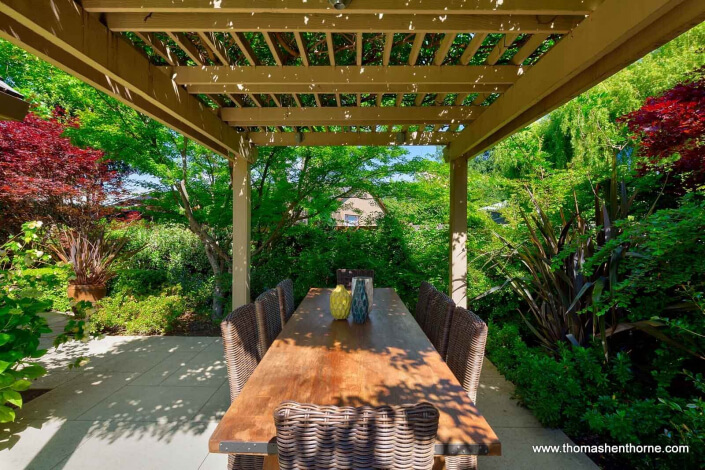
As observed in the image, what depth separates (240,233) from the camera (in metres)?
3.89

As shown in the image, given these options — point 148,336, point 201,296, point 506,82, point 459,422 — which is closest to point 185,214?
point 201,296

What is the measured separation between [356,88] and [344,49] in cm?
28

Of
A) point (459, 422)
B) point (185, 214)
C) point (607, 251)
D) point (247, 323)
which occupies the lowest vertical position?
point (459, 422)

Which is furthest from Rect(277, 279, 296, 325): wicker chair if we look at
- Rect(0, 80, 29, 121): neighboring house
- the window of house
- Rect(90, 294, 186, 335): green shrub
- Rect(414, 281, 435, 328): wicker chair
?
the window of house

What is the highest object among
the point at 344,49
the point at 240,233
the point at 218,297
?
the point at 344,49

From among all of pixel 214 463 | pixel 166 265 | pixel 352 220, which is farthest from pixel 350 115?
pixel 166 265

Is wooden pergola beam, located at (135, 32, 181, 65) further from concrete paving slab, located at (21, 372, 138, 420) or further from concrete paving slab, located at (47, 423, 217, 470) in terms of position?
concrete paving slab, located at (21, 372, 138, 420)

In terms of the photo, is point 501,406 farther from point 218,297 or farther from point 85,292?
point 85,292

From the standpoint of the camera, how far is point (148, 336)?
4.36 m

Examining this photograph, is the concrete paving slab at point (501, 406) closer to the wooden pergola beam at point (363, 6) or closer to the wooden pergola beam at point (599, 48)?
the wooden pergola beam at point (599, 48)

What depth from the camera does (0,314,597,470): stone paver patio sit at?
199 cm

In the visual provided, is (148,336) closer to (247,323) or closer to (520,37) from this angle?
(247,323)

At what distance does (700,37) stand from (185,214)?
7661mm

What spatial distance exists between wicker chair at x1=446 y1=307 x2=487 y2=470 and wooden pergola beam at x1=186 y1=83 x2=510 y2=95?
5.55 ft
